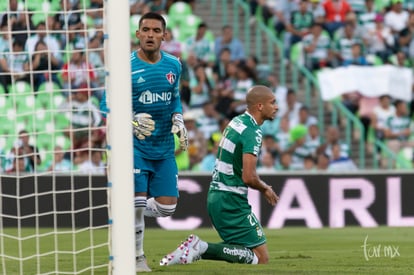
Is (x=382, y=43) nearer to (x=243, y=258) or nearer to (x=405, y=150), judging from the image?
(x=405, y=150)

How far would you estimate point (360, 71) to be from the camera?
69.7 feet

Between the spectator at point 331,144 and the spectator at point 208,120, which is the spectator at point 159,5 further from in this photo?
the spectator at point 331,144

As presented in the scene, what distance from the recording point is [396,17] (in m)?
22.8

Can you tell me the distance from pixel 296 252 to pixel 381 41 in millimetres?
10383

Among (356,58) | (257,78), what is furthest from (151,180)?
(356,58)

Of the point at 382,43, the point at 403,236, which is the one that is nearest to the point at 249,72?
the point at 382,43

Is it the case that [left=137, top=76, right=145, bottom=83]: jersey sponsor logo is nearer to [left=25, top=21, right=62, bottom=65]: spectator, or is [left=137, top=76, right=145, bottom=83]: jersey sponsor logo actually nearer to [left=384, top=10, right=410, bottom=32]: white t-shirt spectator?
[left=25, top=21, right=62, bottom=65]: spectator

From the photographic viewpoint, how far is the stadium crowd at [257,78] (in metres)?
18.2

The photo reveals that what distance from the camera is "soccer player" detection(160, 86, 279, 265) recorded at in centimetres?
1062

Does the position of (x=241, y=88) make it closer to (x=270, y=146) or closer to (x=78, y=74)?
(x=270, y=146)

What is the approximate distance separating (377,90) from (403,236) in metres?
6.17

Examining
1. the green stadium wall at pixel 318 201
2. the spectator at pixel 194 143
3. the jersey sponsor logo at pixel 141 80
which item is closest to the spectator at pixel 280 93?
the spectator at pixel 194 143

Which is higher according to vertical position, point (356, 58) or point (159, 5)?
point (159, 5)

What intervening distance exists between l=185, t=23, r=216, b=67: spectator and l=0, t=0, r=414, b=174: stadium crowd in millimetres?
19
